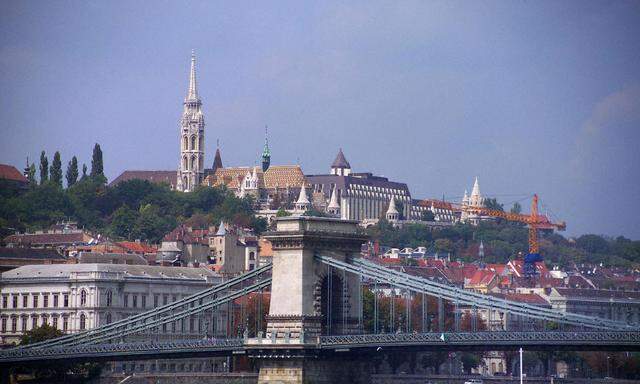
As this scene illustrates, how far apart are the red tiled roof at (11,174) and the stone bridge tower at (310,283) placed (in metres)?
92.4

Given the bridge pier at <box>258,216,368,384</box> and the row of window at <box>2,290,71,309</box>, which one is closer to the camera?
the bridge pier at <box>258,216,368,384</box>

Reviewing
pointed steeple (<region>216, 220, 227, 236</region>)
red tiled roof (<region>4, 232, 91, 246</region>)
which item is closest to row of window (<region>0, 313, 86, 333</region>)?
red tiled roof (<region>4, 232, 91, 246</region>)

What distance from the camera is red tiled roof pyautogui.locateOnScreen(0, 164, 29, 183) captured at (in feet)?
537

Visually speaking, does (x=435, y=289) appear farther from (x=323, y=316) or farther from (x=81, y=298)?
(x=81, y=298)

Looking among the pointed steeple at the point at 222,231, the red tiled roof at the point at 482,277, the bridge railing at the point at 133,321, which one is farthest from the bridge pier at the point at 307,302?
the pointed steeple at the point at 222,231

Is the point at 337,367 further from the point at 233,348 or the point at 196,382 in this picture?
the point at 196,382

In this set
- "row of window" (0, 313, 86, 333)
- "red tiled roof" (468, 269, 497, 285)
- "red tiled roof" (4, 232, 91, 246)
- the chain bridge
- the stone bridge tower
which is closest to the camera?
the chain bridge

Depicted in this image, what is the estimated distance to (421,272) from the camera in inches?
5025

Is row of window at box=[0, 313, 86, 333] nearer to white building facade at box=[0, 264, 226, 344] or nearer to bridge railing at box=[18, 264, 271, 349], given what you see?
white building facade at box=[0, 264, 226, 344]

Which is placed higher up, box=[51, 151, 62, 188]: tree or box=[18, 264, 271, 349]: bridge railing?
box=[51, 151, 62, 188]: tree

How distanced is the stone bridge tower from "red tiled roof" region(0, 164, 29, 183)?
303 feet

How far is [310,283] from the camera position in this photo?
7119cm

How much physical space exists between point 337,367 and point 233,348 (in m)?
3.60

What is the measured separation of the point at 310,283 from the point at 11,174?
9738 centimetres
